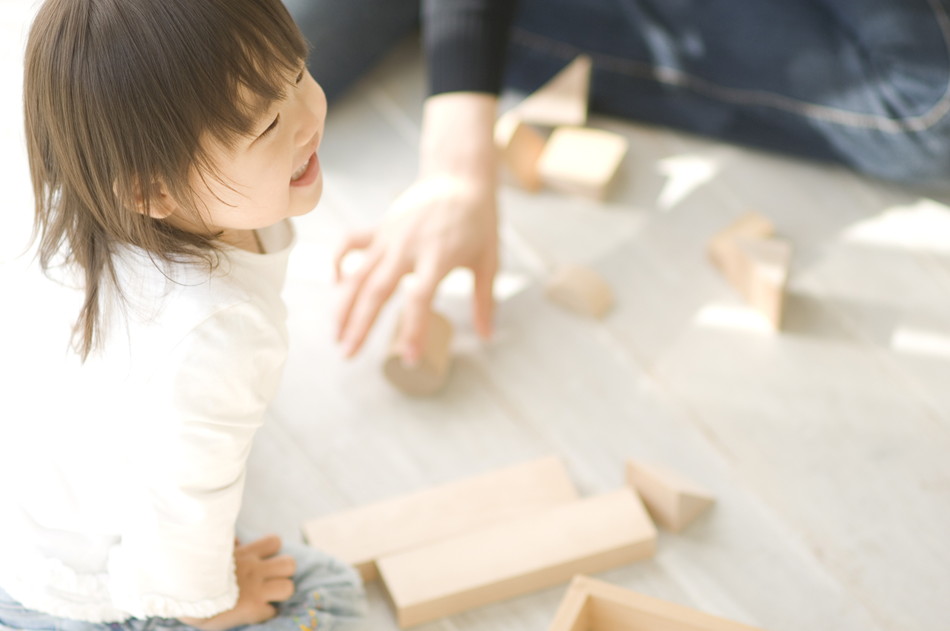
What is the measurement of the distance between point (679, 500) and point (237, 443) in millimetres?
463

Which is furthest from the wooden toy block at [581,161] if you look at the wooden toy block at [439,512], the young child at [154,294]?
Result: the young child at [154,294]

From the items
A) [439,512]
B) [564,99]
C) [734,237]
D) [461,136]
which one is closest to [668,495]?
[439,512]

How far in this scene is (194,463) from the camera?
759 millimetres

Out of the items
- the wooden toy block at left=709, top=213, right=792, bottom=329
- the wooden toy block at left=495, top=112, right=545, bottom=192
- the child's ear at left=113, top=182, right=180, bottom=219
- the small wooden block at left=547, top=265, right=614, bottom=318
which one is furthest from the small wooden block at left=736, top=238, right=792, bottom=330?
the child's ear at left=113, top=182, right=180, bottom=219

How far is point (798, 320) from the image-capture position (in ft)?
3.91

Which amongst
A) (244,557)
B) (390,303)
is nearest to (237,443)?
(244,557)

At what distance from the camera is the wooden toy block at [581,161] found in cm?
128

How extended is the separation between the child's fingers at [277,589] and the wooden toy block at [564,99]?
0.72 metres

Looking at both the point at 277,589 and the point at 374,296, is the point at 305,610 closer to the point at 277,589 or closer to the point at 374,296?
the point at 277,589

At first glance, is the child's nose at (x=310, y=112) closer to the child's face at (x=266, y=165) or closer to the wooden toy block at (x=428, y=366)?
the child's face at (x=266, y=165)

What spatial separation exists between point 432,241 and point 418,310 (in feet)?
0.27

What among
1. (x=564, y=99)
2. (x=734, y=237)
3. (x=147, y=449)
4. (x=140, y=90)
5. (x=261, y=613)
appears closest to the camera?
(x=140, y=90)

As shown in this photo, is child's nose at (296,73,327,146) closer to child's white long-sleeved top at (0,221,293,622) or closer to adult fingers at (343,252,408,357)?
child's white long-sleeved top at (0,221,293,622)

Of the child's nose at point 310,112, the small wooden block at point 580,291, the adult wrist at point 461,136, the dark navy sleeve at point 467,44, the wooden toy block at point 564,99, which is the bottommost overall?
the small wooden block at point 580,291
